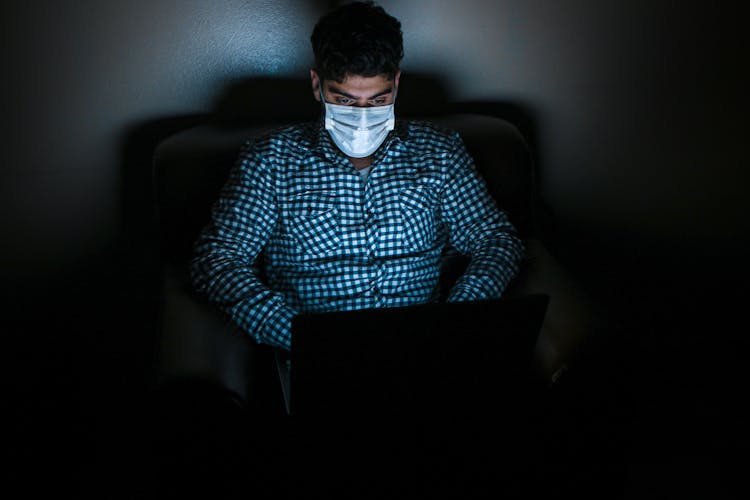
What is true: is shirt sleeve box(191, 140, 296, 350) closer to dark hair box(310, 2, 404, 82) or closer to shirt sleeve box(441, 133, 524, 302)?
dark hair box(310, 2, 404, 82)

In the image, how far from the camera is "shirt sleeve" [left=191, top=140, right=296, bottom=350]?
142cm

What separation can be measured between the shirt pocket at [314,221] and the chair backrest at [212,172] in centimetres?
23

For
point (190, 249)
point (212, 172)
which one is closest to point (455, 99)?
point (212, 172)

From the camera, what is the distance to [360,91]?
149 centimetres

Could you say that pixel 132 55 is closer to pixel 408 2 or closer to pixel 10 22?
pixel 10 22

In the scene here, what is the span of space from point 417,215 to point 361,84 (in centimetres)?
34

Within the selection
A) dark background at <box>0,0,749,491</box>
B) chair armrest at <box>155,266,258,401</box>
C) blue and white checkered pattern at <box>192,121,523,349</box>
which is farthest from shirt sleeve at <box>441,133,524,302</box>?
chair armrest at <box>155,266,258,401</box>

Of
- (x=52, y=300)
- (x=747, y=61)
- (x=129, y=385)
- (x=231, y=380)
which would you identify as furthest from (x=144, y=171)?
(x=747, y=61)

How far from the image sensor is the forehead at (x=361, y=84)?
1.48 metres

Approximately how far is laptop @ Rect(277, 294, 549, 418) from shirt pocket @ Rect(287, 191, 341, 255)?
53 cm

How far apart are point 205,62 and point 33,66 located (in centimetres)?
42

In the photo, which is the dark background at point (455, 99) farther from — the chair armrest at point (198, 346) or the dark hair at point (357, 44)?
the chair armrest at point (198, 346)

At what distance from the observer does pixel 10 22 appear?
1652 mm

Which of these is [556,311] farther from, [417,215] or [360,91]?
[360,91]
